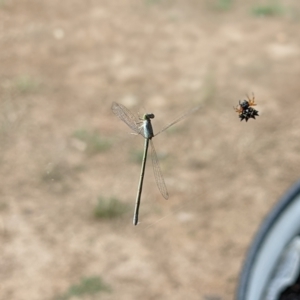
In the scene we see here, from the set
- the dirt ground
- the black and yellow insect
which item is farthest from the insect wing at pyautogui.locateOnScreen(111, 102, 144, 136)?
the dirt ground

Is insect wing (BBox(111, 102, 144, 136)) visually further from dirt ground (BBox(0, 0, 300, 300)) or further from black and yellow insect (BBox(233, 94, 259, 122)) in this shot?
dirt ground (BBox(0, 0, 300, 300))

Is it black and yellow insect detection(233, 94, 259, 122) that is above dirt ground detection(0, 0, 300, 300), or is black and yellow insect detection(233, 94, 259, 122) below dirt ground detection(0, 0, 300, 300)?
below

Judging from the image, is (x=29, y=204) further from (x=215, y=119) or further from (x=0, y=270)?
(x=215, y=119)

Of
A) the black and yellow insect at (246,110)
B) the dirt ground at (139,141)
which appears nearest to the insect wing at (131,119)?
the black and yellow insect at (246,110)

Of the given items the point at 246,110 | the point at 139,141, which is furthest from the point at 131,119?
the point at 139,141

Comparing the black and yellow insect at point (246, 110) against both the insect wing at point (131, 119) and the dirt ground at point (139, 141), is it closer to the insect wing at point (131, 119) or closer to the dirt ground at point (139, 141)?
the insect wing at point (131, 119)

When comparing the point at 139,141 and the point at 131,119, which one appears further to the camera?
the point at 139,141

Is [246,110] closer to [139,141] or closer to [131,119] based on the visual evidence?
[131,119]

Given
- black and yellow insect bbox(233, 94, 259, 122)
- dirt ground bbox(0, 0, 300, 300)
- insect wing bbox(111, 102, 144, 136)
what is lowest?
black and yellow insect bbox(233, 94, 259, 122)
